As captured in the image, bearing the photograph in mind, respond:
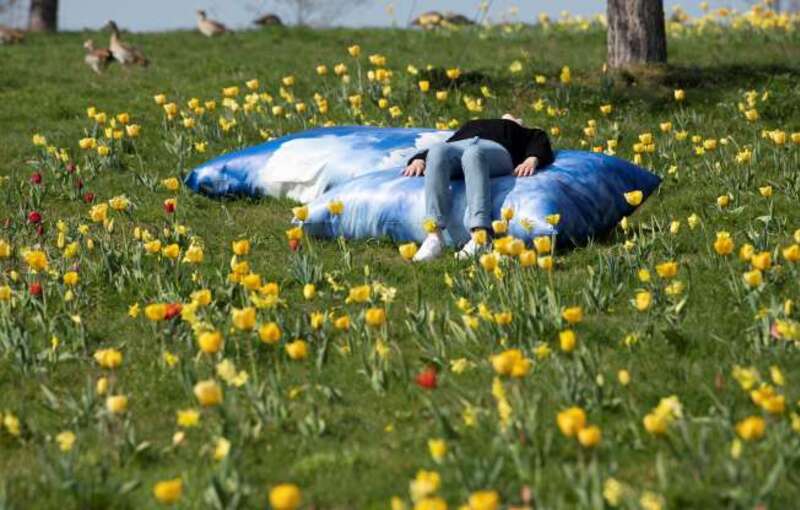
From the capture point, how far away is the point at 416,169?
313 inches

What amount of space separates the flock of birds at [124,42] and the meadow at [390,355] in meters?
4.54

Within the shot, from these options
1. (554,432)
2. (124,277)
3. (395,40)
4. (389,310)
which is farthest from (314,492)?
(395,40)

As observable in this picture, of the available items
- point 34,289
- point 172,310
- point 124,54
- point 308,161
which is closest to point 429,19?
point 124,54

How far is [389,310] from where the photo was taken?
6.10 metres

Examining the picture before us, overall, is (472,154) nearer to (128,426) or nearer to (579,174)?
(579,174)

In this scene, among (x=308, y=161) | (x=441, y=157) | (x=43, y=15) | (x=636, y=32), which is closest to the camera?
(x=441, y=157)

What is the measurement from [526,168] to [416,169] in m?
0.73

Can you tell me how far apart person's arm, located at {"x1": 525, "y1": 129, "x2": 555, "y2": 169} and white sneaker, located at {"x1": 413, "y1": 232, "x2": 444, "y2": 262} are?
3.51ft

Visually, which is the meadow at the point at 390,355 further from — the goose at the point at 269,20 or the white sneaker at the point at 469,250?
the goose at the point at 269,20

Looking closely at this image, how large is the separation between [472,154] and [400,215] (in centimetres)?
61

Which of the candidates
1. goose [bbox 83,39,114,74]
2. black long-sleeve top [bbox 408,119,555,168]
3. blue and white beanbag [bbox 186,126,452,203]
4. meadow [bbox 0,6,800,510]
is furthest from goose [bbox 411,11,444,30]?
black long-sleeve top [bbox 408,119,555,168]

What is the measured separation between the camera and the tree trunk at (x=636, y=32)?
12516 mm

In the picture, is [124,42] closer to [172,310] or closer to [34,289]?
[34,289]

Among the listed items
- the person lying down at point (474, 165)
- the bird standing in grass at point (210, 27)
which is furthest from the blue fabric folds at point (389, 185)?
the bird standing in grass at point (210, 27)
